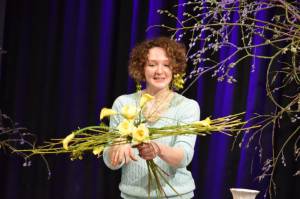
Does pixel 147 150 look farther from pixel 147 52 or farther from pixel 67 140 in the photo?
pixel 147 52

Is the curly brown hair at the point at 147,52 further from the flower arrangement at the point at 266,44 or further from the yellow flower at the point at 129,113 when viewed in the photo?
the yellow flower at the point at 129,113

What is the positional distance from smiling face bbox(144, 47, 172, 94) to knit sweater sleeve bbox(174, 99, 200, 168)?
10 centimetres

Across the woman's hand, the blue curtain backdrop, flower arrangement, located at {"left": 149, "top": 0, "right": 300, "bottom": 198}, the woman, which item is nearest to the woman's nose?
the woman

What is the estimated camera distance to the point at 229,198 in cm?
266

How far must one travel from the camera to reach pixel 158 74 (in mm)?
1708

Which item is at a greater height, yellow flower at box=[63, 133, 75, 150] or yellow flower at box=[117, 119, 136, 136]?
yellow flower at box=[117, 119, 136, 136]

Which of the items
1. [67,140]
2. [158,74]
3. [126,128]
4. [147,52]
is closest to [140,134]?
[126,128]

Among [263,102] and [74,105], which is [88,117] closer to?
[74,105]

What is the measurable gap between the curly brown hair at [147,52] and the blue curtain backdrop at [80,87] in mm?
921

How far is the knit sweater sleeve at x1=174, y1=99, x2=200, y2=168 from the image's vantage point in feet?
5.01

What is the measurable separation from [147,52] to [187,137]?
0.41 m

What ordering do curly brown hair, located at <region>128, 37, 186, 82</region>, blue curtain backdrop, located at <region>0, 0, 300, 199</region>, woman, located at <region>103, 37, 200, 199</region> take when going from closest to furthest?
1. woman, located at <region>103, 37, 200, 199</region>
2. curly brown hair, located at <region>128, 37, 186, 82</region>
3. blue curtain backdrop, located at <region>0, 0, 300, 199</region>

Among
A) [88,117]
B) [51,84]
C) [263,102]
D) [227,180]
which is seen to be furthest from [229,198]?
[51,84]

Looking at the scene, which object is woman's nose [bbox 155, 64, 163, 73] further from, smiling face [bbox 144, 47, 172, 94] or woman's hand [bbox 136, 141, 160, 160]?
woman's hand [bbox 136, 141, 160, 160]
